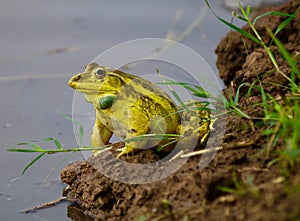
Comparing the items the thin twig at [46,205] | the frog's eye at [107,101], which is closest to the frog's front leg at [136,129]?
the frog's eye at [107,101]

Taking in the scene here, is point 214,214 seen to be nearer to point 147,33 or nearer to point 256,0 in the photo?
point 147,33

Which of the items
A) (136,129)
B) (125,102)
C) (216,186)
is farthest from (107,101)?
(216,186)

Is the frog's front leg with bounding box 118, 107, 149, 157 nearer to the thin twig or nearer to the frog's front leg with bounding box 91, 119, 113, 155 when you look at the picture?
the frog's front leg with bounding box 91, 119, 113, 155

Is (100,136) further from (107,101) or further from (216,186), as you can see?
(216,186)

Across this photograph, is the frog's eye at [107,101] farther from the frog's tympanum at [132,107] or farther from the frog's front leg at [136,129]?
the frog's front leg at [136,129]

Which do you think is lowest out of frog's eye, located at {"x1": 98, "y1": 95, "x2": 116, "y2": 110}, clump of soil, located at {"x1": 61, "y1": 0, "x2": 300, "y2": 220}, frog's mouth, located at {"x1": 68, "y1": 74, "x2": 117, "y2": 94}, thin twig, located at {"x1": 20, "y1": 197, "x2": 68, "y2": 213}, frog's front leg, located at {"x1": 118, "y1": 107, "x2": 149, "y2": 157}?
clump of soil, located at {"x1": 61, "y1": 0, "x2": 300, "y2": 220}

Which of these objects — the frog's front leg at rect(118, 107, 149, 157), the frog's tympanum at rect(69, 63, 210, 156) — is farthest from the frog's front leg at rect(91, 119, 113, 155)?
the frog's front leg at rect(118, 107, 149, 157)

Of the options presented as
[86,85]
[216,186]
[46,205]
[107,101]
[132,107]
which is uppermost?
[86,85]
